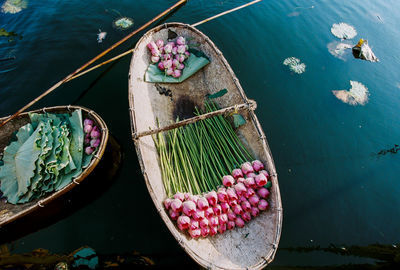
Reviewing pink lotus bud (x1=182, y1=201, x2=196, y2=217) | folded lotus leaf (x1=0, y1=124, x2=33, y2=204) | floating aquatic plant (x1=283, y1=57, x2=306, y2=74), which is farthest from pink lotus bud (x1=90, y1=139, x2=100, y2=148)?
floating aquatic plant (x1=283, y1=57, x2=306, y2=74)

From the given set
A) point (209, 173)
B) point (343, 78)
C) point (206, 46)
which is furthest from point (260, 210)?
point (343, 78)

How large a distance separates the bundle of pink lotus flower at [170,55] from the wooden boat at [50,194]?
5.09 feet

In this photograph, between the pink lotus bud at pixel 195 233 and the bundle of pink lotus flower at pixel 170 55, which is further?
the bundle of pink lotus flower at pixel 170 55

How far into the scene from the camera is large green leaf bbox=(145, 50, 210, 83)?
13.0 feet

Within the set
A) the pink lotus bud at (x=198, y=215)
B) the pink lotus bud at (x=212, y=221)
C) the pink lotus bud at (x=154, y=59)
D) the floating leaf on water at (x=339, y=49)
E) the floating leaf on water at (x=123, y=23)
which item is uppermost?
the floating leaf on water at (x=123, y=23)

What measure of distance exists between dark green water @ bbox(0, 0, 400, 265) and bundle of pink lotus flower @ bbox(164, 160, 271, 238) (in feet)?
2.60

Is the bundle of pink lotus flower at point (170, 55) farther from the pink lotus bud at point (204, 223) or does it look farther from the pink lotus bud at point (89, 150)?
the pink lotus bud at point (204, 223)

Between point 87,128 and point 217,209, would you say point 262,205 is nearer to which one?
point 217,209

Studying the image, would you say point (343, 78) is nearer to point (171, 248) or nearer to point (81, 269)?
point (171, 248)

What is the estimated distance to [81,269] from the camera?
2750 mm

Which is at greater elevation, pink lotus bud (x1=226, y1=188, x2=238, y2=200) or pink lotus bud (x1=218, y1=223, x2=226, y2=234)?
pink lotus bud (x1=226, y1=188, x2=238, y2=200)

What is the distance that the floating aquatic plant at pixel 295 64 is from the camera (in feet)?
16.0

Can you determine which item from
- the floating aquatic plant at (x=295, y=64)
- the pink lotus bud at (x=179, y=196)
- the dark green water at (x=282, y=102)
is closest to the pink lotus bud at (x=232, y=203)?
the pink lotus bud at (x=179, y=196)

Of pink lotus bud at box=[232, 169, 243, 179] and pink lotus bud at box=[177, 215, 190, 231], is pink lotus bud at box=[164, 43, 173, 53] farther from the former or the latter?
pink lotus bud at box=[177, 215, 190, 231]
